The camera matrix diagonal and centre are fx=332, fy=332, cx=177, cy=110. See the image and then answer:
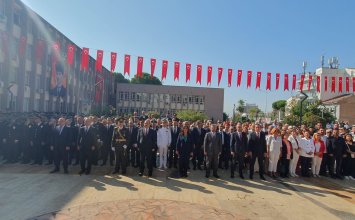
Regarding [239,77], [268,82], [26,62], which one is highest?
[26,62]

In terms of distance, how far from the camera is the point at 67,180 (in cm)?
1043

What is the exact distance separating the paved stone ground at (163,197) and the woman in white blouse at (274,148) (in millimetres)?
777

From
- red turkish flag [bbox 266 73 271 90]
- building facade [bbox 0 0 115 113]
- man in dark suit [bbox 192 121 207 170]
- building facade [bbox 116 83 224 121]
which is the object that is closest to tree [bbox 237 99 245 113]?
building facade [bbox 116 83 224 121]

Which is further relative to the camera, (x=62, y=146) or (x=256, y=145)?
(x=256, y=145)

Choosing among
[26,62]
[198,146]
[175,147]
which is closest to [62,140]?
[175,147]

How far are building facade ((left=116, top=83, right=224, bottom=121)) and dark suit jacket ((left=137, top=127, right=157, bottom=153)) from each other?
5294cm

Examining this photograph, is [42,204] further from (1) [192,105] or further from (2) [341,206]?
(1) [192,105]

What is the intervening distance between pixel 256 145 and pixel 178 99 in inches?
2119

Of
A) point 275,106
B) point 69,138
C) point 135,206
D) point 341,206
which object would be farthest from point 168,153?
point 275,106

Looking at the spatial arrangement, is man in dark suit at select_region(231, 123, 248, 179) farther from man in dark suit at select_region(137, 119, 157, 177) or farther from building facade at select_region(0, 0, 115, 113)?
building facade at select_region(0, 0, 115, 113)

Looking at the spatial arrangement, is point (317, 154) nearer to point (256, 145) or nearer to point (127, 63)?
point (256, 145)

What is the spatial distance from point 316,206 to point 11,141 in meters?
11.4

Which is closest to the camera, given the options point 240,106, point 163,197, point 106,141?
point 163,197

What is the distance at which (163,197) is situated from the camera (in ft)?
29.2
